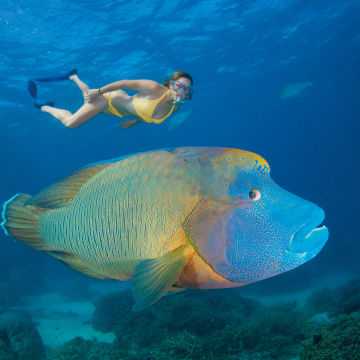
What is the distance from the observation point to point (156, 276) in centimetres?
97

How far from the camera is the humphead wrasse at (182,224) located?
95 cm

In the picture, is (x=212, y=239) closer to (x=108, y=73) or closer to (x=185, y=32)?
(x=185, y=32)

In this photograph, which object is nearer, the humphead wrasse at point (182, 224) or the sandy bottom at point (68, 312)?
the humphead wrasse at point (182, 224)

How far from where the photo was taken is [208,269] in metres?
1.00

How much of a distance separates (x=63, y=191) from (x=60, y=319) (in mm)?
12087

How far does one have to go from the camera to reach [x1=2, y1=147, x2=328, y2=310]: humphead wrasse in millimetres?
947

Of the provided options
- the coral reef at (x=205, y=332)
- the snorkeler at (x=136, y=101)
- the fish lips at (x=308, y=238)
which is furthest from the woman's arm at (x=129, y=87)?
the coral reef at (x=205, y=332)

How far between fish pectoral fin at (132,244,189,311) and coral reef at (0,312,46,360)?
19.7 feet

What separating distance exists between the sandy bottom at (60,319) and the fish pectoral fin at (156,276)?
813 cm

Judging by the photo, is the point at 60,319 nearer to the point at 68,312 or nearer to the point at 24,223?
the point at 68,312

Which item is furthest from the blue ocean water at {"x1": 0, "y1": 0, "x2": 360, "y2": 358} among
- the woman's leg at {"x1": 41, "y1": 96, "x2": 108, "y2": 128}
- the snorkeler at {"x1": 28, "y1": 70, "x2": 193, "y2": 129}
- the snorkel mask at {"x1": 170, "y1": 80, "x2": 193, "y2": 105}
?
the snorkel mask at {"x1": 170, "y1": 80, "x2": 193, "y2": 105}

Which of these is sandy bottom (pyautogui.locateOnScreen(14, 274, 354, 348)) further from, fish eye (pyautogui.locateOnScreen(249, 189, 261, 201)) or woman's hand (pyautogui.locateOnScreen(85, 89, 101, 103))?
fish eye (pyautogui.locateOnScreen(249, 189, 261, 201))

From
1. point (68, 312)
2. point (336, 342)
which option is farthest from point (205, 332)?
point (68, 312)

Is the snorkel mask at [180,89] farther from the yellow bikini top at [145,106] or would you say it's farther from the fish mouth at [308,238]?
the fish mouth at [308,238]
